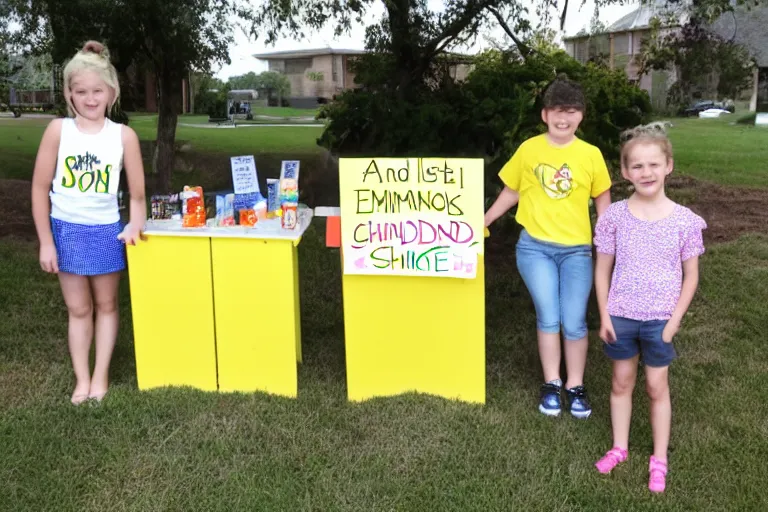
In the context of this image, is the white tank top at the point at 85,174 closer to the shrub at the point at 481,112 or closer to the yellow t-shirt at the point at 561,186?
the yellow t-shirt at the point at 561,186

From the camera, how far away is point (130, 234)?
3.17 meters

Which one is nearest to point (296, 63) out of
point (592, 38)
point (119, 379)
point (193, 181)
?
point (193, 181)

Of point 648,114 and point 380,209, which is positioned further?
point 648,114

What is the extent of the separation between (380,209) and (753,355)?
2.46 m

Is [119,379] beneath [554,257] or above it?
beneath

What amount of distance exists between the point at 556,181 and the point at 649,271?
644 mm

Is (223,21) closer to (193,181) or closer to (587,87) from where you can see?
(587,87)

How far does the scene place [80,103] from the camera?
3.04 meters

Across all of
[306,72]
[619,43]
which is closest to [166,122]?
[619,43]

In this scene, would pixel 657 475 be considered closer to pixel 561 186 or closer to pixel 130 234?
pixel 561 186

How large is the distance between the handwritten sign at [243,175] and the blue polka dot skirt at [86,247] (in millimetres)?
598

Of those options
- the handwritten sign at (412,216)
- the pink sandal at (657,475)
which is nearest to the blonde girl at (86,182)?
the handwritten sign at (412,216)

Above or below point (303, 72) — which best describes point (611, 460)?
Answer: below

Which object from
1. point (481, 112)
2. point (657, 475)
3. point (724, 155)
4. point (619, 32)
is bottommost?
point (657, 475)
